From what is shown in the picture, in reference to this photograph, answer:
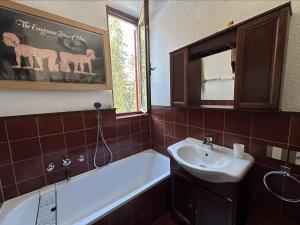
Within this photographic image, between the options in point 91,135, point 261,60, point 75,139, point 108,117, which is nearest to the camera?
point 261,60

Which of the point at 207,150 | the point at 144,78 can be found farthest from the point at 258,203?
the point at 144,78

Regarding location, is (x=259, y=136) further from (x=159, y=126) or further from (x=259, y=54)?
(x=159, y=126)

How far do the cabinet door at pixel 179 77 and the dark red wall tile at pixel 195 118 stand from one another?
0.18m

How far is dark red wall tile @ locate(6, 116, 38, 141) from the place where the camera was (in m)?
1.15

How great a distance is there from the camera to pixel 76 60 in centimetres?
139

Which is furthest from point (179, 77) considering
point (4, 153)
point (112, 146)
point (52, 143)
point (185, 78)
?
point (4, 153)

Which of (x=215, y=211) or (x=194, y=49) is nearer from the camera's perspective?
(x=215, y=211)

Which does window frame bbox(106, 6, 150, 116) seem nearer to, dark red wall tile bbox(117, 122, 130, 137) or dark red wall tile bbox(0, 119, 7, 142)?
dark red wall tile bbox(117, 122, 130, 137)

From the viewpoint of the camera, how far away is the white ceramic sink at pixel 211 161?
90 centimetres

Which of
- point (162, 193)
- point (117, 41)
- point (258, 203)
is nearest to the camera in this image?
point (258, 203)

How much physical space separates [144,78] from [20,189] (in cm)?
176

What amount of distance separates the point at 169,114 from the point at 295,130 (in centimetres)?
114

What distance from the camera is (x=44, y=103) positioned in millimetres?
1310

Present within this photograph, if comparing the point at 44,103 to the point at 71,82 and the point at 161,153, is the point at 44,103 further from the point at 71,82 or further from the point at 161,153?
the point at 161,153
